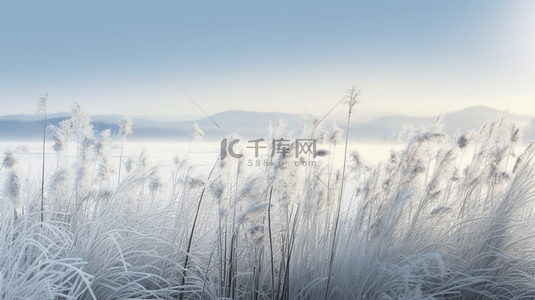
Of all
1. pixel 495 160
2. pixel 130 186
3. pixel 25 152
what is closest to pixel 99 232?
pixel 130 186

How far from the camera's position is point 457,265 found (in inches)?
88.9

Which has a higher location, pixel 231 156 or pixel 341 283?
pixel 231 156

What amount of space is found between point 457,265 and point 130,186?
2887 millimetres

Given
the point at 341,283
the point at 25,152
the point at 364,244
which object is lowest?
the point at 341,283

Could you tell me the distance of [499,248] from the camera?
7.48 feet

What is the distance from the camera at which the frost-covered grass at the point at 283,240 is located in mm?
1775

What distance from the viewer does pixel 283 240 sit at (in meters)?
2.39

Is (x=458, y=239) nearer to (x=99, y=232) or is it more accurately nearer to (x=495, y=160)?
(x=495, y=160)

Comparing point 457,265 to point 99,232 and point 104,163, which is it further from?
point 104,163

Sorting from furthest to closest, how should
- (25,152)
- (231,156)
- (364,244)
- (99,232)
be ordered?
1. (25,152)
2. (364,244)
3. (99,232)
4. (231,156)

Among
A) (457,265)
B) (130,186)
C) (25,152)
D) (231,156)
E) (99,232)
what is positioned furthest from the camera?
(25,152)

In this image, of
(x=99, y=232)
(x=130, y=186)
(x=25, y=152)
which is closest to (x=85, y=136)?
(x=25, y=152)

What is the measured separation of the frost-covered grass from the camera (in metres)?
1.78

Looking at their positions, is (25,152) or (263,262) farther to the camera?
(25,152)
